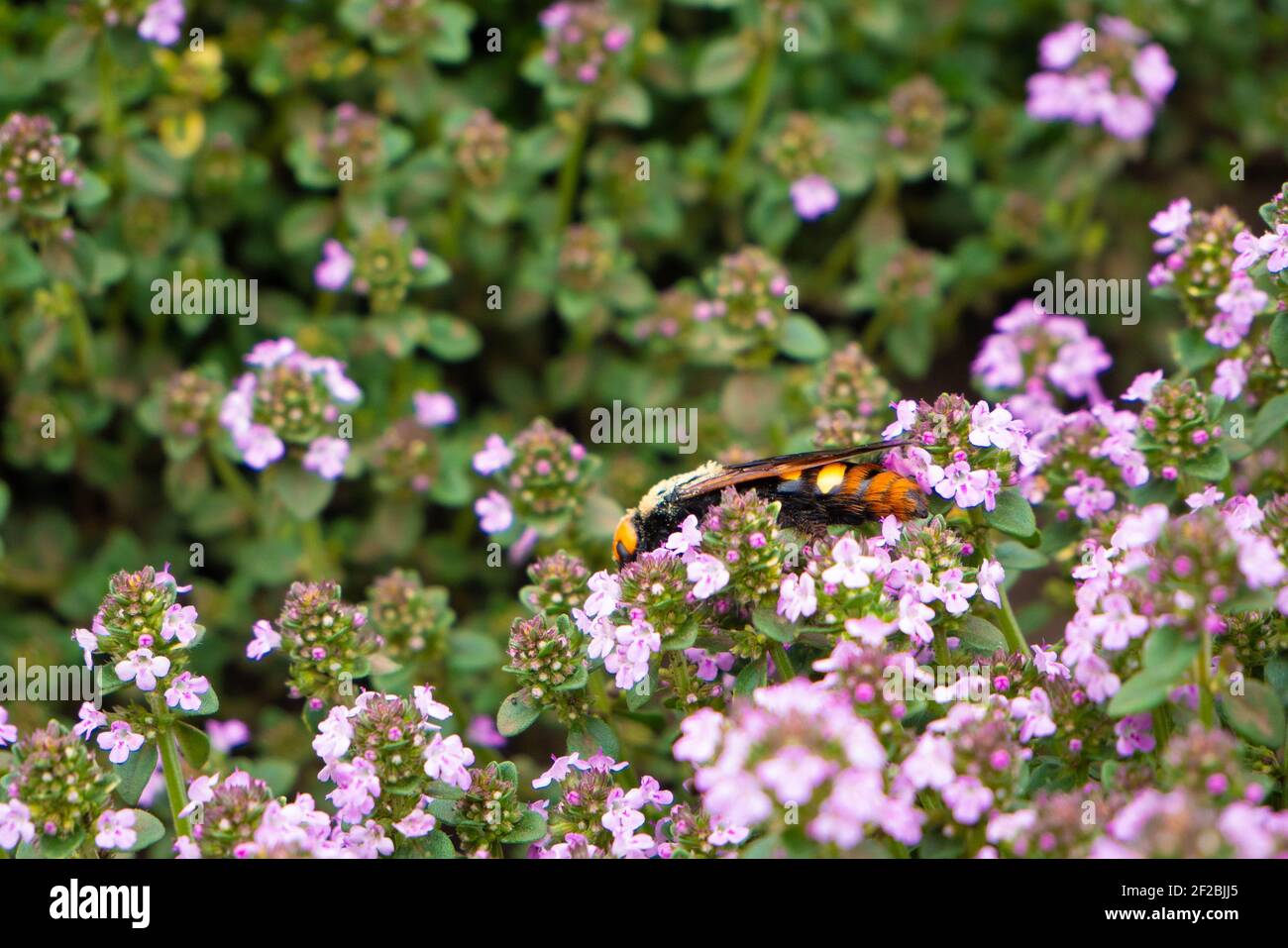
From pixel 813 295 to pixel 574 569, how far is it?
3.07m

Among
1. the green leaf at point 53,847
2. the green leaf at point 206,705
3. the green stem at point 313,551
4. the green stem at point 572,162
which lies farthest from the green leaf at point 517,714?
the green stem at point 572,162

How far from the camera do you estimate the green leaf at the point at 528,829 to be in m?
3.51

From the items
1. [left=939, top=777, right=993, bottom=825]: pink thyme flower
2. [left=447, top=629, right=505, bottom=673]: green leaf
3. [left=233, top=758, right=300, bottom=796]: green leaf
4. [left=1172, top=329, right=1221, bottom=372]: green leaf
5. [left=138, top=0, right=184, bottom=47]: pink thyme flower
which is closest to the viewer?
[left=939, top=777, right=993, bottom=825]: pink thyme flower

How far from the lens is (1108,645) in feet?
10.1

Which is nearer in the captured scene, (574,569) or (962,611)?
(962,611)

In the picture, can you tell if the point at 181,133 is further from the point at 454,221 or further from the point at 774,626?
the point at 774,626

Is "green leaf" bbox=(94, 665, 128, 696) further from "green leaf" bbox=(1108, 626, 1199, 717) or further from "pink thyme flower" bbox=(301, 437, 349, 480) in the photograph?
"green leaf" bbox=(1108, 626, 1199, 717)

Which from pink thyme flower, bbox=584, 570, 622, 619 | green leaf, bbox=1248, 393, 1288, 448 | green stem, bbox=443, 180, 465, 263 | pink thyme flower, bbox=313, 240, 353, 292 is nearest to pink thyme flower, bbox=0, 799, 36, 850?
pink thyme flower, bbox=584, 570, 622, 619

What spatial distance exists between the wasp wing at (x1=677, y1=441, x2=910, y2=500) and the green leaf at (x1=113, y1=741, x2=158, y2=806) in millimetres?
1669

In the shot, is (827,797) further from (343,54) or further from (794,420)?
(343,54)

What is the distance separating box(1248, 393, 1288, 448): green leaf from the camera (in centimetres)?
387

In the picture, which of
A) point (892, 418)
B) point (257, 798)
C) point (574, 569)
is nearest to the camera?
point (257, 798)
